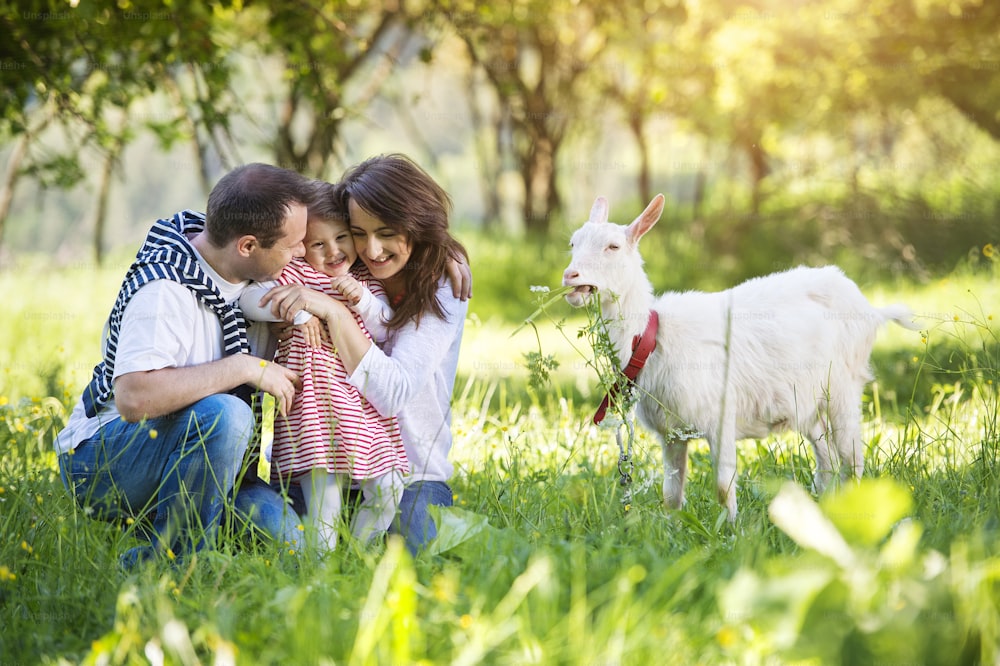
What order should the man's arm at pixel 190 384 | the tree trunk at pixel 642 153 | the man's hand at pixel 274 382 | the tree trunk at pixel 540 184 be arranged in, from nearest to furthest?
the man's arm at pixel 190 384 < the man's hand at pixel 274 382 < the tree trunk at pixel 540 184 < the tree trunk at pixel 642 153

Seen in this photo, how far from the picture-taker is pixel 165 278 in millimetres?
3008

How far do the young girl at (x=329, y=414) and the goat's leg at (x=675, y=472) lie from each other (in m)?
0.96

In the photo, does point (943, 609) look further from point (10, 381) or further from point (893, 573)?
point (10, 381)

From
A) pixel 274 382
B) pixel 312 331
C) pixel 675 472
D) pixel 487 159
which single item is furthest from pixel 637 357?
pixel 487 159

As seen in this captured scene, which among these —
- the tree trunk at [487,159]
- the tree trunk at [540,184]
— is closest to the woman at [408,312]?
the tree trunk at [540,184]

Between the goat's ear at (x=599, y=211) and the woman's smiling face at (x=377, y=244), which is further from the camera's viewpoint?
the goat's ear at (x=599, y=211)

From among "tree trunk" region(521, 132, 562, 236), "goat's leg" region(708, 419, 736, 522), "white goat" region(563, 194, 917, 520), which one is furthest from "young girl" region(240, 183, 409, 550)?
"tree trunk" region(521, 132, 562, 236)

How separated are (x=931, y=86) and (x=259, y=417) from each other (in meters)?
8.23

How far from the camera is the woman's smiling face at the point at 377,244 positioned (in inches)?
134

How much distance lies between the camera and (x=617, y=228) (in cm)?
354

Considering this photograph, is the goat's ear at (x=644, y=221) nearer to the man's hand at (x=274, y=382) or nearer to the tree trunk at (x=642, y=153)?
the man's hand at (x=274, y=382)

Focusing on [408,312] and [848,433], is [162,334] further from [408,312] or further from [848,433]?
[848,433]

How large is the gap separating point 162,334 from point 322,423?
0.58 meters

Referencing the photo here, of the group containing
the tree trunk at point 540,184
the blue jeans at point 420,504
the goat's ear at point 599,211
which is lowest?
the blue jeans at point 420,504
